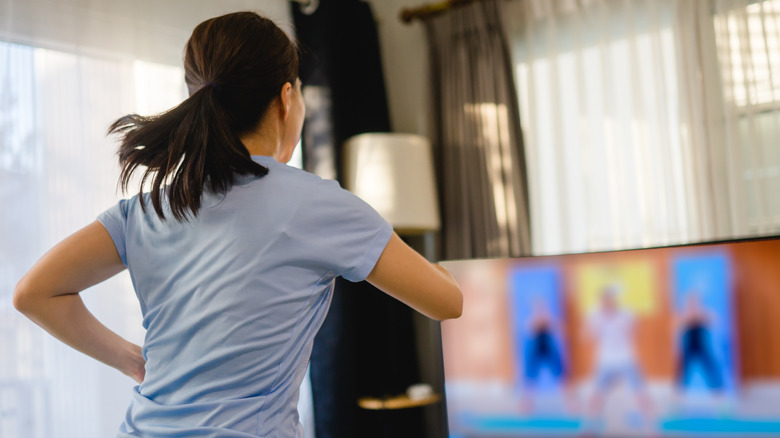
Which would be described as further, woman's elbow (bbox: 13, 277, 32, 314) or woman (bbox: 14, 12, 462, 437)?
woman's elbow (bbox: 13, 277, 32, 314)

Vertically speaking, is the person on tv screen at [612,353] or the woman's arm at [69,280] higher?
the woman's arm at [69,280]

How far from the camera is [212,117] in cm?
80

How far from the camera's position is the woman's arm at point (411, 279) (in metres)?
0.80

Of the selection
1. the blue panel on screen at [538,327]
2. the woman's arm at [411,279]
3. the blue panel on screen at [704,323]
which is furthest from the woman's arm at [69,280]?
the blue panel on screen at [704,323]

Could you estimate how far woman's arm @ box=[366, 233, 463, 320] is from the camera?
31.7 inches

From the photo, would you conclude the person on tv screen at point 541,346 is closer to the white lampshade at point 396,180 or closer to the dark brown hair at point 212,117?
the white lampshade at point 396,180

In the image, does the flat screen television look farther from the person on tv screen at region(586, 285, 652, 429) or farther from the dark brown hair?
the dark brown hair

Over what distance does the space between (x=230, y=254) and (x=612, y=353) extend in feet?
4.53

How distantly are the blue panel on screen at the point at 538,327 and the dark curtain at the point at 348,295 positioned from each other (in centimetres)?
87

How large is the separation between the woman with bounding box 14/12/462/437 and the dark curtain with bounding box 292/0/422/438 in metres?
1.91

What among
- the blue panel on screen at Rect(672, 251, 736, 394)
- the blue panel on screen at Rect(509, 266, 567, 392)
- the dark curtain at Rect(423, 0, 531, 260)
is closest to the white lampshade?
the dark curtain at Rect(423, 0, 531, 260)

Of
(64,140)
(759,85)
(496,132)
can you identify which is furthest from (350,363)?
(759,85)

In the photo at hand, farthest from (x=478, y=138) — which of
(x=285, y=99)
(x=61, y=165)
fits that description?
(x=285, y=99)

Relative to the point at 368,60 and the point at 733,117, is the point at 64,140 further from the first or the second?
the point at 733,117
